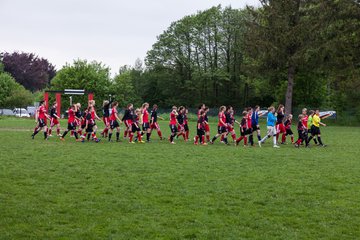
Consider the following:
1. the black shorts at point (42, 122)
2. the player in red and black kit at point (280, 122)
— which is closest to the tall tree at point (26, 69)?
the black shorts at point (42, 122)

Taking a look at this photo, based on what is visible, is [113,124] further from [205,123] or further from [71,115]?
[205,123]

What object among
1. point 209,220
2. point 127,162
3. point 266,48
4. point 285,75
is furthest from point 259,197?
point 285,75

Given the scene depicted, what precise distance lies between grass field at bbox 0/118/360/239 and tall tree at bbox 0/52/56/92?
75.5 m

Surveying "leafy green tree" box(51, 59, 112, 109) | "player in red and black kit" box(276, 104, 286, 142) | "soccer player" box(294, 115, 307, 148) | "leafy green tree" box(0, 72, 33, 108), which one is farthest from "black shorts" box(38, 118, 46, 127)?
"leafy green tree" box(0, 72, 33, 108)

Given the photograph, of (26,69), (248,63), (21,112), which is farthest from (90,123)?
(26,69)

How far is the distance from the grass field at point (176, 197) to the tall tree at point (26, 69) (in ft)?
248

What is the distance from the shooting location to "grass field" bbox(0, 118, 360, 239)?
22.9 ft

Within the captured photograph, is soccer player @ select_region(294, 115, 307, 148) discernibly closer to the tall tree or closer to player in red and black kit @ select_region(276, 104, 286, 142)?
player in red and black kit @ select_region(276, 104, 286, 142)

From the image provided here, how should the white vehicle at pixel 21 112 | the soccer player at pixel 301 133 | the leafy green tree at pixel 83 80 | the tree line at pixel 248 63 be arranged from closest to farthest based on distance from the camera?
the soccer player at pixel 301 133
the tree line at pixel 248 63
the leafy green tree at pixel 83 80
the white vehicle at pixel 21 112

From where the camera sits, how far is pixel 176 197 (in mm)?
9125

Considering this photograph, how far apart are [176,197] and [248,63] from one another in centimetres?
4557

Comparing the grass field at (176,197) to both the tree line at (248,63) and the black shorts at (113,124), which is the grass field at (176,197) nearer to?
the black shorts at (113,124)

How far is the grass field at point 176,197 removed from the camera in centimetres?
698

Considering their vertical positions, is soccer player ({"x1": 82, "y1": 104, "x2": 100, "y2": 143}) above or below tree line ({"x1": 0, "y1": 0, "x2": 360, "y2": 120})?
below
